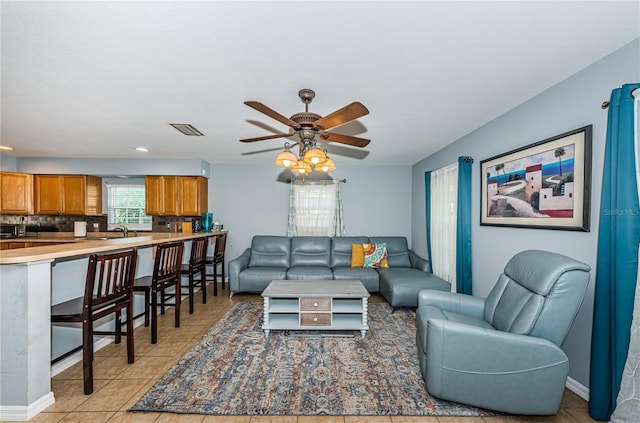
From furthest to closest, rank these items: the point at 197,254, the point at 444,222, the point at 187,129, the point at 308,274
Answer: the point at 308,274
the point at 444,222
the point at 197,254
the point at 187,129

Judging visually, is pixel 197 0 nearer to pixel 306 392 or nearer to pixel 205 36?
pixel 205 36

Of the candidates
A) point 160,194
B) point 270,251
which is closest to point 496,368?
point 270,251

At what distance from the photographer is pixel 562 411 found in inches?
74.7

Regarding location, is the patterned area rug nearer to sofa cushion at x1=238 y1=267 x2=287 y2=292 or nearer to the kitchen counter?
the kitchen counter

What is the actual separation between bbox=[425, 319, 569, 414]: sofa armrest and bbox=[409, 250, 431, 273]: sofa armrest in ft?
9.18

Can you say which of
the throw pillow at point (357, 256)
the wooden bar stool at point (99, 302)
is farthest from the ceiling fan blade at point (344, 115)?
the throw pillow at point (357, 256)

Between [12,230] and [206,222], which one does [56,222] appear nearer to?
[12,230]

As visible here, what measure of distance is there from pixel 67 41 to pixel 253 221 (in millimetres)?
4102

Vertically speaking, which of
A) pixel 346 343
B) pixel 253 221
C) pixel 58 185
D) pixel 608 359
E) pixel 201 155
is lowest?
pixel 346 343

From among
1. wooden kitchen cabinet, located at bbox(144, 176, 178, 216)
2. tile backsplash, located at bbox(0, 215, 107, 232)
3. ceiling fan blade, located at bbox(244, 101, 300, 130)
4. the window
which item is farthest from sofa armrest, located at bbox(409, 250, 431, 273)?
tile backsplash, located at bbox(0, 215, 107, 232)

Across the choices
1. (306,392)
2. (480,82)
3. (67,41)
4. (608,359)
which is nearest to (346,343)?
(306,392)

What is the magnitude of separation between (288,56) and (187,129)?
2132 millimetres

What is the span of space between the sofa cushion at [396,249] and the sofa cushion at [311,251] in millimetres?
880

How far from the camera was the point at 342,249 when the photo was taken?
204 inches
